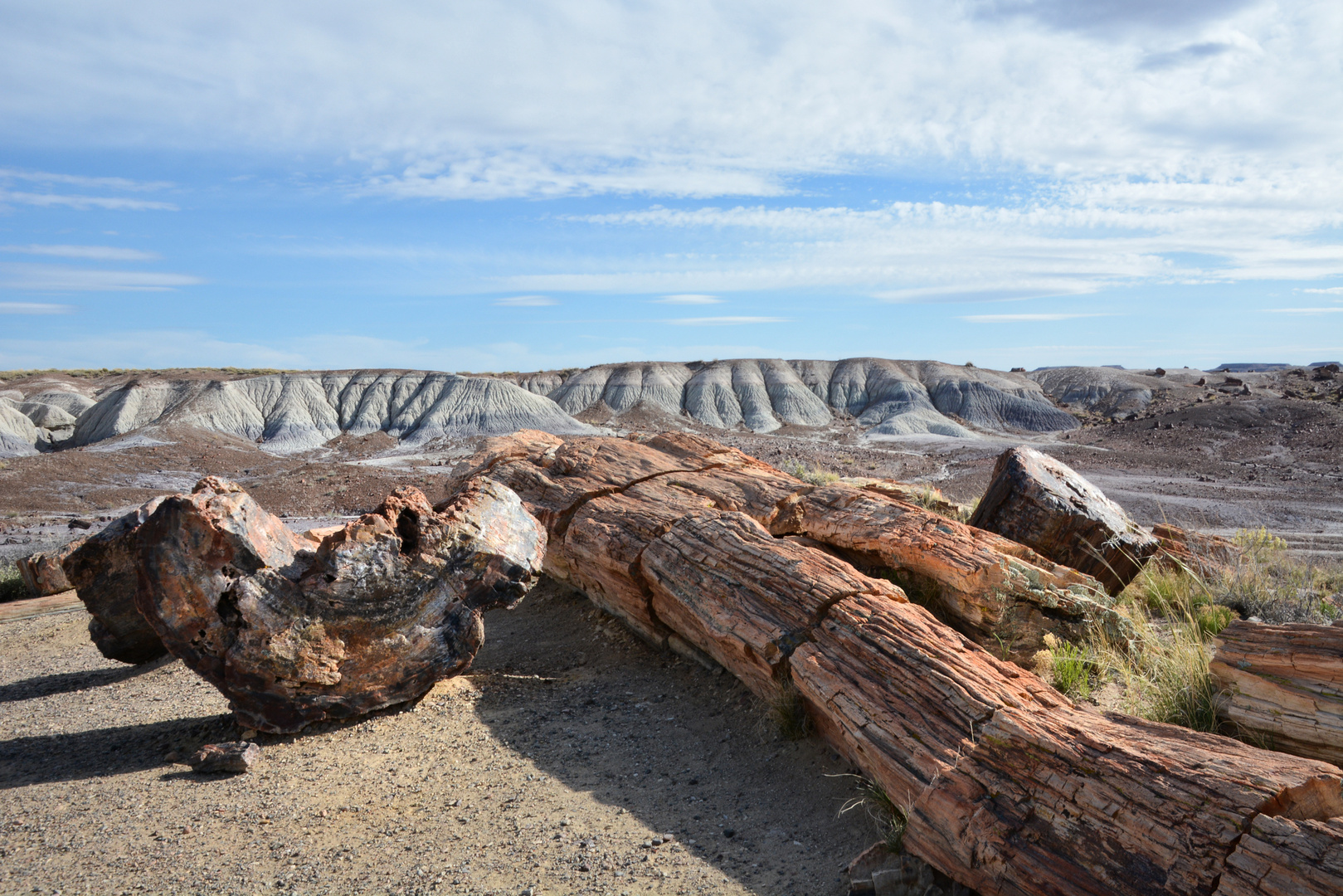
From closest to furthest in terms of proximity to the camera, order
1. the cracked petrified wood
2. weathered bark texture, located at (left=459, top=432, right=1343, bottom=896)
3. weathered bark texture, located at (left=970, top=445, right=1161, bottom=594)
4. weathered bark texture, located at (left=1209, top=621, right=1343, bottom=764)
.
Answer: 1. weathered bark texture, located at (left=459, top=432, right=1343, bottom=896)
2. weathered bark texture, located at (left=1209, top=621, right=1343, bottom=764)
3. the cracked petrified wood
4. weathered bark texture, located at (left=970, top=445, right=1161, bottom=594)

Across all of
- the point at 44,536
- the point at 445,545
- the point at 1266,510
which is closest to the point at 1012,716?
the point at 445,545

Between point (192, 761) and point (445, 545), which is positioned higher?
point (445, 545)

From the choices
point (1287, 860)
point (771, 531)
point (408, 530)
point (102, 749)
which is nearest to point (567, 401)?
point (771, 531)

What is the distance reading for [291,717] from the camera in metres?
5.05

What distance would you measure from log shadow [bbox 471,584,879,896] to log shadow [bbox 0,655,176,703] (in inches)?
128

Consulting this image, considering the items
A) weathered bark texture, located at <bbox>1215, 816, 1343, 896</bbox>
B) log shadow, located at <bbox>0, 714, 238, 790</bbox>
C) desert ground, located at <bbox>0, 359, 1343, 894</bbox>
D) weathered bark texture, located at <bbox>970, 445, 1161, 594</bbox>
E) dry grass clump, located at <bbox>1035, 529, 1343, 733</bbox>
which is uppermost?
weathered bark texture, located at <bbox>970, 445, 1161, 594</bbox>

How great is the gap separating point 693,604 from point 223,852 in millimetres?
3124

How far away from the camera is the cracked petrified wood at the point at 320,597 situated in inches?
190

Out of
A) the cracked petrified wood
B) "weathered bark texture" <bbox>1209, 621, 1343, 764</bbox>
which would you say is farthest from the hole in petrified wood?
"weathered bark texture" <bbox>1209, 621, 1343, 764</bbox>

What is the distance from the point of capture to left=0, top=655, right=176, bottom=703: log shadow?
22.4 ft

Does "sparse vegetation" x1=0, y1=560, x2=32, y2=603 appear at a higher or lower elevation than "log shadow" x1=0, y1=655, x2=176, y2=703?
lower

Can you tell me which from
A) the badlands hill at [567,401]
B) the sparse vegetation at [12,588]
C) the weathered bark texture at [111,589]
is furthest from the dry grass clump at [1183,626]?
the badlands hill at [567,401]

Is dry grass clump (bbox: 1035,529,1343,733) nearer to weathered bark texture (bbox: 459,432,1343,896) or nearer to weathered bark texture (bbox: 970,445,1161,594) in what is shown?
weathered bark texture (bbox: 970,445,1161,594)

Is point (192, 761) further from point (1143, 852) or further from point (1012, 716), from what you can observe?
point (1143, 852)
